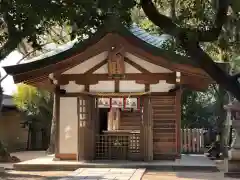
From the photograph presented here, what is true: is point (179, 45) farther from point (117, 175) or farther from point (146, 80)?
point (146, 80)

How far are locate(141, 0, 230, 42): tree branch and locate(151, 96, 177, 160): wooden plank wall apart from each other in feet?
26.0

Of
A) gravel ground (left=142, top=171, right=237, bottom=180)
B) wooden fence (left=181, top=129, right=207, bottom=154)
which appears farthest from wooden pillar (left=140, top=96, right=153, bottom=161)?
wooden fence (left=181, top=129, right=207, bottom=154)

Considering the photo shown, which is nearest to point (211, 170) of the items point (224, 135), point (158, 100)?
point (158, 100)

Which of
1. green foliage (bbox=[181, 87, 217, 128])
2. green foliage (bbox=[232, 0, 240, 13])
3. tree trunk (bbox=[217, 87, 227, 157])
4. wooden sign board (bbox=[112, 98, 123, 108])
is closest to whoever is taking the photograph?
green foliage (bbox=[232, 0, 240, 13])

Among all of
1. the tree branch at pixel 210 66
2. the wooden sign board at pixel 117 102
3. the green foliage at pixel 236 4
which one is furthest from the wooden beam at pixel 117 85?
the green foliage at pixel 236 4

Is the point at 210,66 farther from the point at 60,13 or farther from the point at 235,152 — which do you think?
the point at 235,152

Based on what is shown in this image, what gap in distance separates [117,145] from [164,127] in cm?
151

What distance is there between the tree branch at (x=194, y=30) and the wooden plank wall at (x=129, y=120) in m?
11.8

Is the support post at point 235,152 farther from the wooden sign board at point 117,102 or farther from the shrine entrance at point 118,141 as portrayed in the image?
the wooden sign board at point 117,102

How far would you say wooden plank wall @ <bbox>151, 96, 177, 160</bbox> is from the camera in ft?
44.7

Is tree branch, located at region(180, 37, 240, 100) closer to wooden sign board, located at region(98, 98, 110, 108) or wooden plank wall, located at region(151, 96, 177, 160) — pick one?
wooden plank wall, located at region(151, 96, 177, 160)

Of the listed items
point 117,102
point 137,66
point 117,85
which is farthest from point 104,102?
point 137,66

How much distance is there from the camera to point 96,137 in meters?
13.8

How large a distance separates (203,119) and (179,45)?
22.3 metres
